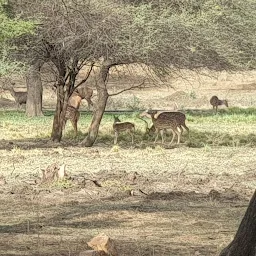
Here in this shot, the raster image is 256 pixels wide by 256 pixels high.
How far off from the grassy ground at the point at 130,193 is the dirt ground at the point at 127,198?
12 millimetres

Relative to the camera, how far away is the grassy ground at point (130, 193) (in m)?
9.64

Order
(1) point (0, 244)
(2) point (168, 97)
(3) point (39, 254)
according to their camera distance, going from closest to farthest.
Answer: (3) point (39, 254)
(1) point (0, 244)
(2) point (168, 97)

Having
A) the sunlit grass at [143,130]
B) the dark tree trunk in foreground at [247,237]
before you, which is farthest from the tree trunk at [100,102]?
the dark tree trunk in foreground at [247,237]

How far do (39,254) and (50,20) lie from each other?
13602mm

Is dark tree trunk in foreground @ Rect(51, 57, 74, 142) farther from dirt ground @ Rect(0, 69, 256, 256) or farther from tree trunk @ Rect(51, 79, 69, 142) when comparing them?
dirt ground @ Rect(0, 69, 256, 256)

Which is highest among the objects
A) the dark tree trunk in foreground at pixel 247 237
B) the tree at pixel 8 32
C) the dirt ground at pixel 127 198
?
the tree at pixel 8 32

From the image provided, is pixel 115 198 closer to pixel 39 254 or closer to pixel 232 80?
pixel 39 254

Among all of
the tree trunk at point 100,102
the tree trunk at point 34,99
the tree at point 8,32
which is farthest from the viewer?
the tree trunk at point 34,99

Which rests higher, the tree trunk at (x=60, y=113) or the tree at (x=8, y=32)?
the tree at (x=8, y=32)

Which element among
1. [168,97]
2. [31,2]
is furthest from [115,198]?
[168,97]

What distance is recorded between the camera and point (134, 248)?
9.09m

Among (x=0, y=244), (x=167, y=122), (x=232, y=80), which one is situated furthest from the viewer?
(x=232, y=80)

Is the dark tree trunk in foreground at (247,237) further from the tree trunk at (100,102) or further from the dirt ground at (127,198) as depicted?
the tree trunk at (100,102)

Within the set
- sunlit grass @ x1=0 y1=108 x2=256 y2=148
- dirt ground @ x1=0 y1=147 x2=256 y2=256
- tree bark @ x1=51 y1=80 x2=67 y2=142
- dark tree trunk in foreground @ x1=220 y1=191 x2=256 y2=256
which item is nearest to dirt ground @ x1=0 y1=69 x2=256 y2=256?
dirt ground @ x1=0 y1=147 x2=256 y2=256
